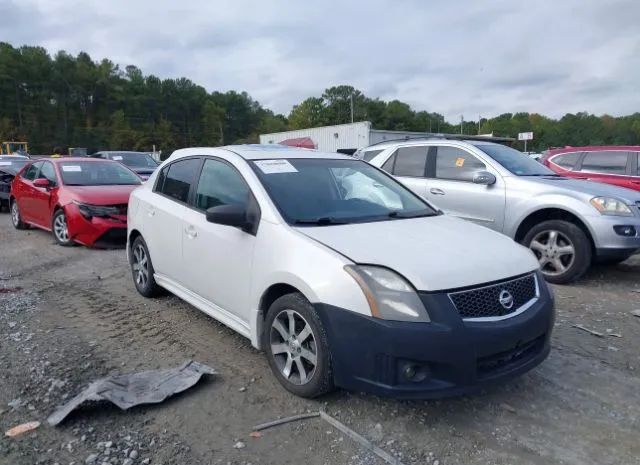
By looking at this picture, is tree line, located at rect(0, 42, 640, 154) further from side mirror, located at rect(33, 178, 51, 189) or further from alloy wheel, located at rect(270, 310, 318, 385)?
alloy wheel, located at rect(270, 310, 318, 385)

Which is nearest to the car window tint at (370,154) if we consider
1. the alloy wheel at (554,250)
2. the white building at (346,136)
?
the alloy wheel at (554,250)

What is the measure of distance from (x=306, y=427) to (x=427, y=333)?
91 cm

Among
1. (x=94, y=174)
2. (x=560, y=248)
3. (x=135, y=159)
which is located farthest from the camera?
(x=135, y=159)

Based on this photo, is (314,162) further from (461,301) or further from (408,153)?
(408,153)

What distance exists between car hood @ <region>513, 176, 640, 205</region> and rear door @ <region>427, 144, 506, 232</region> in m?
0.42

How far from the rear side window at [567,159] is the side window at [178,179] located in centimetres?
769

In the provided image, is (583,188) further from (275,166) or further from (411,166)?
(275,166)

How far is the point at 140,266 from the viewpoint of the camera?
525 centimetres

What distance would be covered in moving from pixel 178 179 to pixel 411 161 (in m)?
3.76

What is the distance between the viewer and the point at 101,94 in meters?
78.9

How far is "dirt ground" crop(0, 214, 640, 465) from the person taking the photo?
262 cm

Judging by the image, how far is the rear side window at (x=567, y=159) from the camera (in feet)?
31.0

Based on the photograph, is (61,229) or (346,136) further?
(346,136)

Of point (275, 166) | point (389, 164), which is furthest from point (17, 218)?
point (275, 166)
